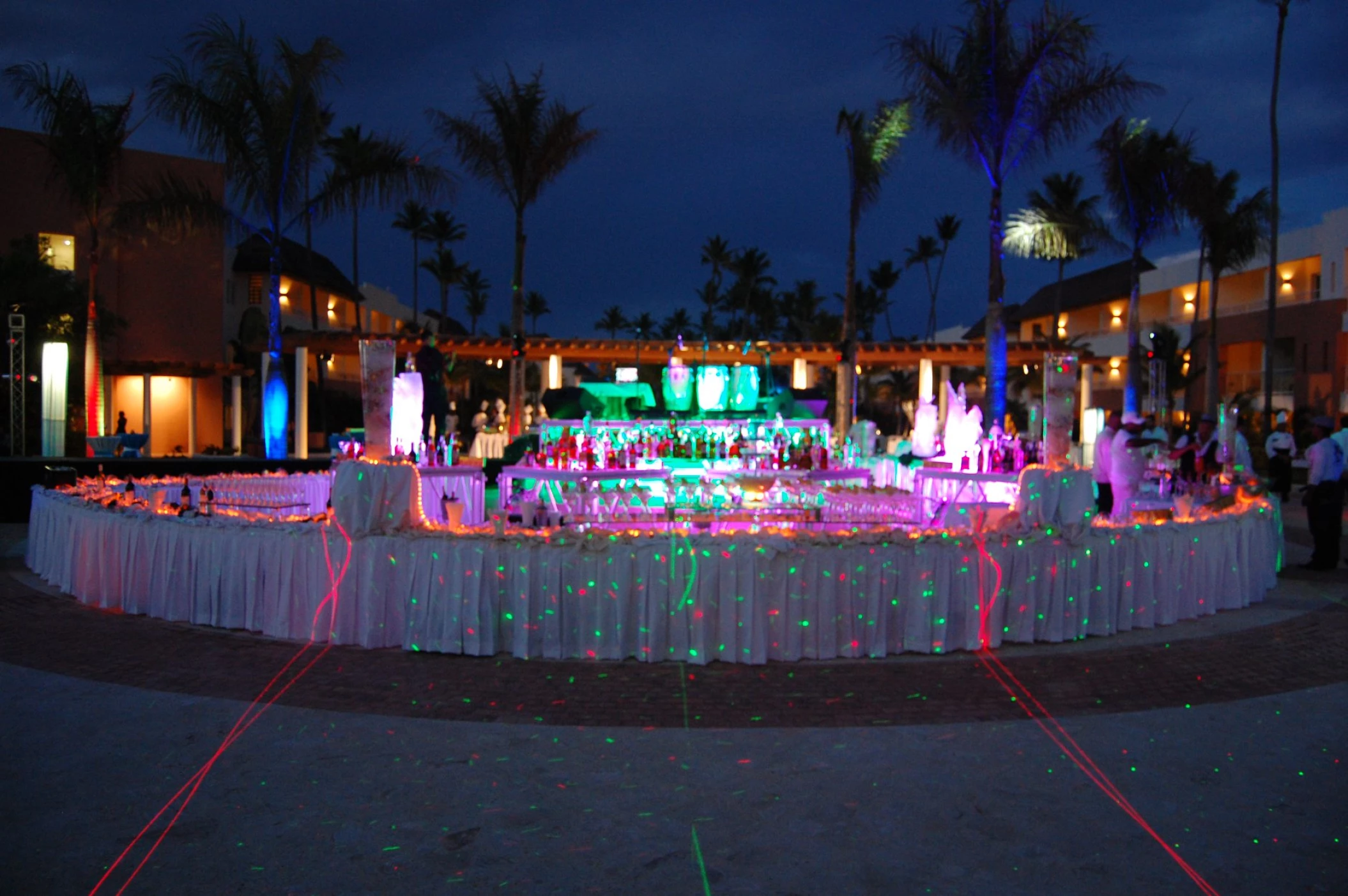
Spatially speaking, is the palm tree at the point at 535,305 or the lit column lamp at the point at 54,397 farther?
the palm tree at the point at 535,305

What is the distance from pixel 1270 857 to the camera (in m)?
3.46

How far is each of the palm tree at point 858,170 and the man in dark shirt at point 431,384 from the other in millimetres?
12961

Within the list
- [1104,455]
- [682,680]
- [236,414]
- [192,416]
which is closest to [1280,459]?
[1104,455]

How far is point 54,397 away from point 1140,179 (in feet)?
90.7

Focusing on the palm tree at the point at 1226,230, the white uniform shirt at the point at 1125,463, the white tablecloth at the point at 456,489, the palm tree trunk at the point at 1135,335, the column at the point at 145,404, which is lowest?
the white tablecloth at the point at 456,489

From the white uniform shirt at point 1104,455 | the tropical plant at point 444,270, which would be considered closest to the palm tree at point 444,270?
the tropical plant at point 444,270

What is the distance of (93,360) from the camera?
21.1 m

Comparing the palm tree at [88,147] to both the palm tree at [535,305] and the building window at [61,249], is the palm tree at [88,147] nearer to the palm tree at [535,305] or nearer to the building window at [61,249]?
the building window at [61,249]

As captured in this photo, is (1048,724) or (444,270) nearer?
(1048,724)

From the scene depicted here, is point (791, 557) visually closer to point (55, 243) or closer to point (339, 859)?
point (339, 859)

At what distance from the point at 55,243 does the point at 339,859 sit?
86.6 ft

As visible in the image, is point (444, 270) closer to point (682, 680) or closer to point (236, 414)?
point (236, 414)

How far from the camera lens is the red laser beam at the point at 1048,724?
3488 mm

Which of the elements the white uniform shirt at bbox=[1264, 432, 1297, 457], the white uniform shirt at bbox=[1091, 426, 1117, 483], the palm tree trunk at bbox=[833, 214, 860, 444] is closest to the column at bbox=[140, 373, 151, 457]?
the palm tree trunk at bbox=[833, 214, 860, 444]
